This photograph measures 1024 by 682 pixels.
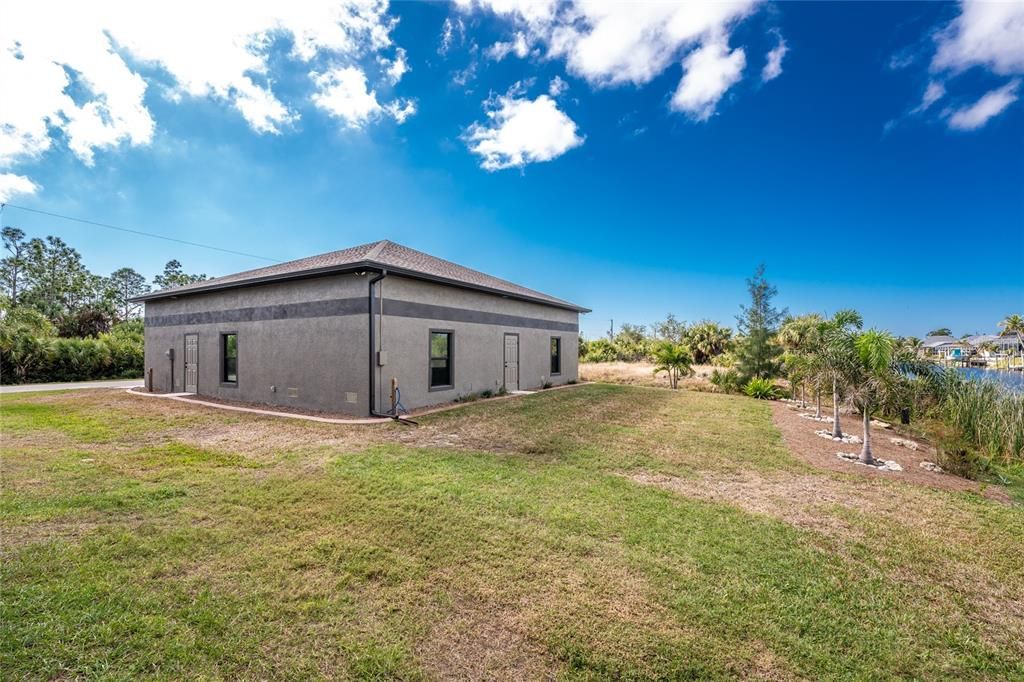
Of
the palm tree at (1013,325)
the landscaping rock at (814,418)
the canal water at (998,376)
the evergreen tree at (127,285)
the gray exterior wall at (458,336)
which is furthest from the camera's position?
the evergreen tree at (127,285)

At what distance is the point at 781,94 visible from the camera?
11.6 metres

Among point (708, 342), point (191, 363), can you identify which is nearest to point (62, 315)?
point (191, 363)

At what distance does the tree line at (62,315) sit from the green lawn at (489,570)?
651 inches

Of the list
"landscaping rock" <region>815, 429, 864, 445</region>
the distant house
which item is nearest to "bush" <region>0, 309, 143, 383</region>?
"landscaping rock" <region>815, 429, 864, 445</region>

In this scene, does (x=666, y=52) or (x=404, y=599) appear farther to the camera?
(x=666, y=52)

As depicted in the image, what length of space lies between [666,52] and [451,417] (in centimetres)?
1169

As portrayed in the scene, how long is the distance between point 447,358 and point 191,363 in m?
9.02

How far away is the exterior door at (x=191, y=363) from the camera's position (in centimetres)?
1298

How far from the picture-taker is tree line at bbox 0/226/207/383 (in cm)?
1712

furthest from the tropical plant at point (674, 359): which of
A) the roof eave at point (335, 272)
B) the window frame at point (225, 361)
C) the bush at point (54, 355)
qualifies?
the bush at point (54, 355)

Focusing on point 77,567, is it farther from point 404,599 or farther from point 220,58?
point 220,58

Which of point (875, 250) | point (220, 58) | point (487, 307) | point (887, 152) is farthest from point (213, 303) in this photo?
point (875, 250)

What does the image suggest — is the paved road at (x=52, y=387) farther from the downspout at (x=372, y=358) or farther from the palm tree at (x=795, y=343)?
the palm tree at (x=795, y=343)

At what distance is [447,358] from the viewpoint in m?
11.6
